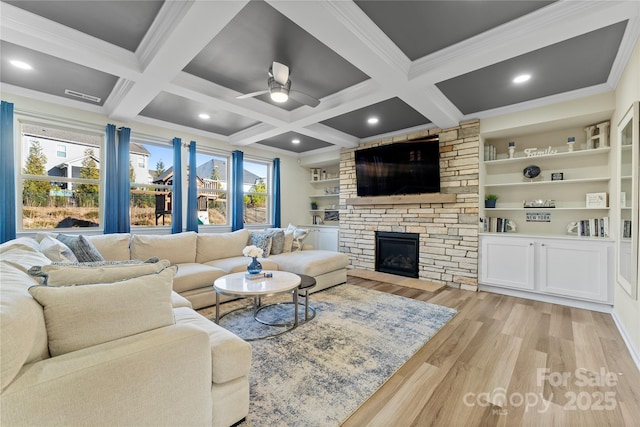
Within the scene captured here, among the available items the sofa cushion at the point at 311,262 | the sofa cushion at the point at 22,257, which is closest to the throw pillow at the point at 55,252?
the sofa cushion at the point at 22,257

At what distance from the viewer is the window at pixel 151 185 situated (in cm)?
422

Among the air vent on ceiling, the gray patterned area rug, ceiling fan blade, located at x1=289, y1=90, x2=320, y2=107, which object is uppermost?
the air vent on ceiling

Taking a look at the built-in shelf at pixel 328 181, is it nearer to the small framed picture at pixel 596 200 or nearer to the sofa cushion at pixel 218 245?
the sofa cushion at pixel 218 245

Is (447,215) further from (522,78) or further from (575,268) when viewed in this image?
(522,78)

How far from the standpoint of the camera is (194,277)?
305cm

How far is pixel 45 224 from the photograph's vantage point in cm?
348

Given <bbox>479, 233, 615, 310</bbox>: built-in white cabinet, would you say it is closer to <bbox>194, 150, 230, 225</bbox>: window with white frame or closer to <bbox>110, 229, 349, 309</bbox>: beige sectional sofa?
<bbox>110, 229, 349, 309</bbox>: beige sectional sofa

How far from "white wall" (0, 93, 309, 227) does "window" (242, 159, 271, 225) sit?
0.32 meters

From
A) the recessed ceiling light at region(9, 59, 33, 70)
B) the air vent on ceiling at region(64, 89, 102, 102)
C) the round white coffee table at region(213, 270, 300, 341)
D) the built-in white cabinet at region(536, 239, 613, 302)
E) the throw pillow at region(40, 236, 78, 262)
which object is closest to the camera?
the throw pillow at region(40, 236, 78, 262)

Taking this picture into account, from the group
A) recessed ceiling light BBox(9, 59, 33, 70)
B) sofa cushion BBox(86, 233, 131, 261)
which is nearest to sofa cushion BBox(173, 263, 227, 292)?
sofa cushion BBox(86, 233, 131, 261)

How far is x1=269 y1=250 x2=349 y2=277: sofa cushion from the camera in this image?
364 centimetres

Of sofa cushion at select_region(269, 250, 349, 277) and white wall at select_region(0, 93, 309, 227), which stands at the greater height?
white wall at select_region(0, 93, 309, 227)

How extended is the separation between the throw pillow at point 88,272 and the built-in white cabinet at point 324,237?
4751mm

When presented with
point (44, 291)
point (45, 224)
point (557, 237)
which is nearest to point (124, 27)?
point (44, 291)
